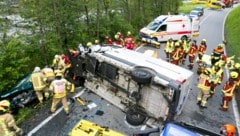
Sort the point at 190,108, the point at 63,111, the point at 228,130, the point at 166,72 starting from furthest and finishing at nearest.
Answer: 1. the point at 190,108
2. the point at 63,111
3. the point at 166,72
4. the point at 228,130

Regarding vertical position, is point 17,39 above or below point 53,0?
below

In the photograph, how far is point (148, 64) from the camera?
8.46 metres

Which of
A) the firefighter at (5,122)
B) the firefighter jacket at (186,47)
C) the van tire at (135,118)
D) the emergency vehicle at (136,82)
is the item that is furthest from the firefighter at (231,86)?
the firefighter at (5,122)

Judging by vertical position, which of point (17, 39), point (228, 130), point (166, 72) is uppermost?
point (17, 39)

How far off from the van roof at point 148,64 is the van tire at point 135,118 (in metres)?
1.37

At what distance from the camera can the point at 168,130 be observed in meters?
5.68

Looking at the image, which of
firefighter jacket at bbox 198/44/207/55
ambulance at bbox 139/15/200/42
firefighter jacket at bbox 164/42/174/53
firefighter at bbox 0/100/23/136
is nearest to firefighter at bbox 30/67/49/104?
firefighter at bbox 0/100/23/136

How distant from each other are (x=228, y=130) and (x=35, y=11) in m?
9.13

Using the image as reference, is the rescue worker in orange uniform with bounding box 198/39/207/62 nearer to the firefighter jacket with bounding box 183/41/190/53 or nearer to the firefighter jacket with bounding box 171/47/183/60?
the firefighter jacket with bounding box 183/41/190/53

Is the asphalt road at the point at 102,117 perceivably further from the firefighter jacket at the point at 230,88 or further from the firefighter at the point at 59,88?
the firefighter jacket at the point at 230,88

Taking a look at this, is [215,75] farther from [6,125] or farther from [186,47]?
[6,125]

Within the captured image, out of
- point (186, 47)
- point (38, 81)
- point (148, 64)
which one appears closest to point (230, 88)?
point (148, 64)

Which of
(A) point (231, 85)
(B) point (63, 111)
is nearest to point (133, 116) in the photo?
(B) point (63, 111)

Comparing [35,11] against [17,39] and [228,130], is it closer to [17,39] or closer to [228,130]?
[17,39]
